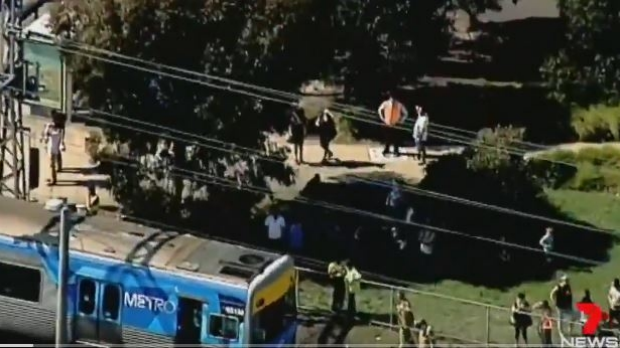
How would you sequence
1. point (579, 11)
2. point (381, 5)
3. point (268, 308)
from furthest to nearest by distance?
1. point (579, 11)
2. point (381, 5)
3. point (268, 308)

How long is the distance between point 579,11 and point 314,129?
759 centimetres

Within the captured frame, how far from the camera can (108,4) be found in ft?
107

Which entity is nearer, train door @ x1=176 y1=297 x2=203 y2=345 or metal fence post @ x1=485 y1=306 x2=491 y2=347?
train door @ x1=176 y1=297 x2=203 y2=345

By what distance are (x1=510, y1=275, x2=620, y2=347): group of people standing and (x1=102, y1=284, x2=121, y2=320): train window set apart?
20.0 ft

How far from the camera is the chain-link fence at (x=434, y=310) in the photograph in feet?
98.4

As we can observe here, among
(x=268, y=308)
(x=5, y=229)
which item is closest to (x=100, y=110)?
(x=5, y=229)

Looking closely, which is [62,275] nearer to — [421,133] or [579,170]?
[421,133]

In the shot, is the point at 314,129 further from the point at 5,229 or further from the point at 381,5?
the point at 5,229

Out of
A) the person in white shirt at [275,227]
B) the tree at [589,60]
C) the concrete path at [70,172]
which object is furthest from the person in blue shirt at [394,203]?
the tree at [589,60]

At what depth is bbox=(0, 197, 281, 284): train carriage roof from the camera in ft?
90.6

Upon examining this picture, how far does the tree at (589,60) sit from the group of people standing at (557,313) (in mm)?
11435

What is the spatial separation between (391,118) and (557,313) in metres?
9.06

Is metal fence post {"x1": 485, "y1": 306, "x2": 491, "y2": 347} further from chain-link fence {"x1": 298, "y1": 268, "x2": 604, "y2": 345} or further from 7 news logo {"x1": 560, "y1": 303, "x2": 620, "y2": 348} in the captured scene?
7 news logo {"x1": 560, "y1": 303, "x2": 620, "y2": 348}

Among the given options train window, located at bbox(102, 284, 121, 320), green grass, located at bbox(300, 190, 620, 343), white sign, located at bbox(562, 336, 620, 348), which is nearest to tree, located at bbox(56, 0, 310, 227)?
green grass, located at bbox(300, 190, 620, 343)
